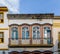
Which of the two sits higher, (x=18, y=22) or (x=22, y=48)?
(x=18, y=22)

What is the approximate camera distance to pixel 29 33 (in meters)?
49.6

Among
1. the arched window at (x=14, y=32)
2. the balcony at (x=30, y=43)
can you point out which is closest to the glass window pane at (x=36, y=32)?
the balcony at (x=30, y=43)

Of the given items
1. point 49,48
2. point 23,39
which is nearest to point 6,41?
point 23,39

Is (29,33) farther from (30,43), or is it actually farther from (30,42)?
(30,43)

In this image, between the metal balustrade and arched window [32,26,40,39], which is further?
arched window [32,26,40,39]

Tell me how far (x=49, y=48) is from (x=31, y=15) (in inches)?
216

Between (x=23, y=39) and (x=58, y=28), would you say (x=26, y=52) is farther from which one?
(x=58, y=28)

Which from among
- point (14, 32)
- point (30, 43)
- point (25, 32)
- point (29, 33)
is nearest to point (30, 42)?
point (30, 43)

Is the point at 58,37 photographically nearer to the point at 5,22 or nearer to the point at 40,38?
the point at 40,38

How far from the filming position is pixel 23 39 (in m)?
49.2

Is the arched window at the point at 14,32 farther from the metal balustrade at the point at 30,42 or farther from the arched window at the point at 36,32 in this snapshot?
the arched window at the point at 36,32

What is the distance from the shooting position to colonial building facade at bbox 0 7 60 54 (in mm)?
48781

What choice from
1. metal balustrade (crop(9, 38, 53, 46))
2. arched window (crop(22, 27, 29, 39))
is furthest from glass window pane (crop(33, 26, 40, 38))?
arched window (crop(22, 27, 29, 39))

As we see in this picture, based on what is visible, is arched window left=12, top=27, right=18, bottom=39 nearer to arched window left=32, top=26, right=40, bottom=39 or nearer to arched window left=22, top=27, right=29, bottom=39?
arched window left=22, top=27, right=29, bottom=39
